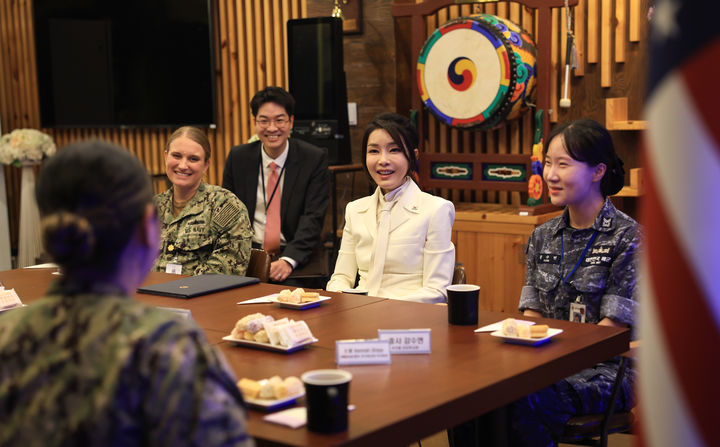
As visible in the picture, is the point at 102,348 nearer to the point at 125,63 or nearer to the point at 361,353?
the point at 361,353

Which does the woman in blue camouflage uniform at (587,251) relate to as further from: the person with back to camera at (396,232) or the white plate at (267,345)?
→ the white plate at (267,345)

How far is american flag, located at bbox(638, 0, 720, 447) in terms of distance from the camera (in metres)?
1.17

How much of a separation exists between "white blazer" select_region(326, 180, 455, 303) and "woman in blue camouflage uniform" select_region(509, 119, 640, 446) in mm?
369

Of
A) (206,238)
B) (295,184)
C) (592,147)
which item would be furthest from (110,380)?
(295,184)

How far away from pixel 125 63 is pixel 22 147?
107 centimetres

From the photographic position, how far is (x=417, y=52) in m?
5.38

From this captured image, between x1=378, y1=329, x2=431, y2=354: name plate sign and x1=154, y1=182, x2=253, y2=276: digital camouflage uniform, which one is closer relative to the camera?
x1=378, y1=329, x2=431, y2=354: name plate sign

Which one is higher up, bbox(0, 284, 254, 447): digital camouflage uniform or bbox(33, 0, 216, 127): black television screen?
bbox(33, 0, 216, 127): black television screen

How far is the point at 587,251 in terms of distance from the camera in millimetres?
2963

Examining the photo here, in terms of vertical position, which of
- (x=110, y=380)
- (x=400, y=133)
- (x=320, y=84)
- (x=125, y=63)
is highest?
(x=125, y=63)

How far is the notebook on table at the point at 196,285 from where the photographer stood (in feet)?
10.0

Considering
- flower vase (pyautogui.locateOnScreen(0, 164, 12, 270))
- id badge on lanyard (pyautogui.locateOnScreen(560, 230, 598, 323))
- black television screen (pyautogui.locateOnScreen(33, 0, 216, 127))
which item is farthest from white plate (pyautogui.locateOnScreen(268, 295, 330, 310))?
flower vase (pyautogui.locateOnScreen(0, 164, 12, 270))

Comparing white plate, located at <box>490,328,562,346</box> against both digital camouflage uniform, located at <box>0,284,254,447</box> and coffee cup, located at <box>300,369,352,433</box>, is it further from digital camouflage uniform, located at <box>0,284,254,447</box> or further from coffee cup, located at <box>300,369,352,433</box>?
digital camouflage uniform, located at <box>0,284,254,447</box>

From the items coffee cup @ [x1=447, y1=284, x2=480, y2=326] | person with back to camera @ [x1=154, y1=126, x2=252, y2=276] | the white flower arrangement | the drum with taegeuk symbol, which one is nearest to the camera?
coffee cup @ [x1=447, y1=284, x2=480, y2=326]
